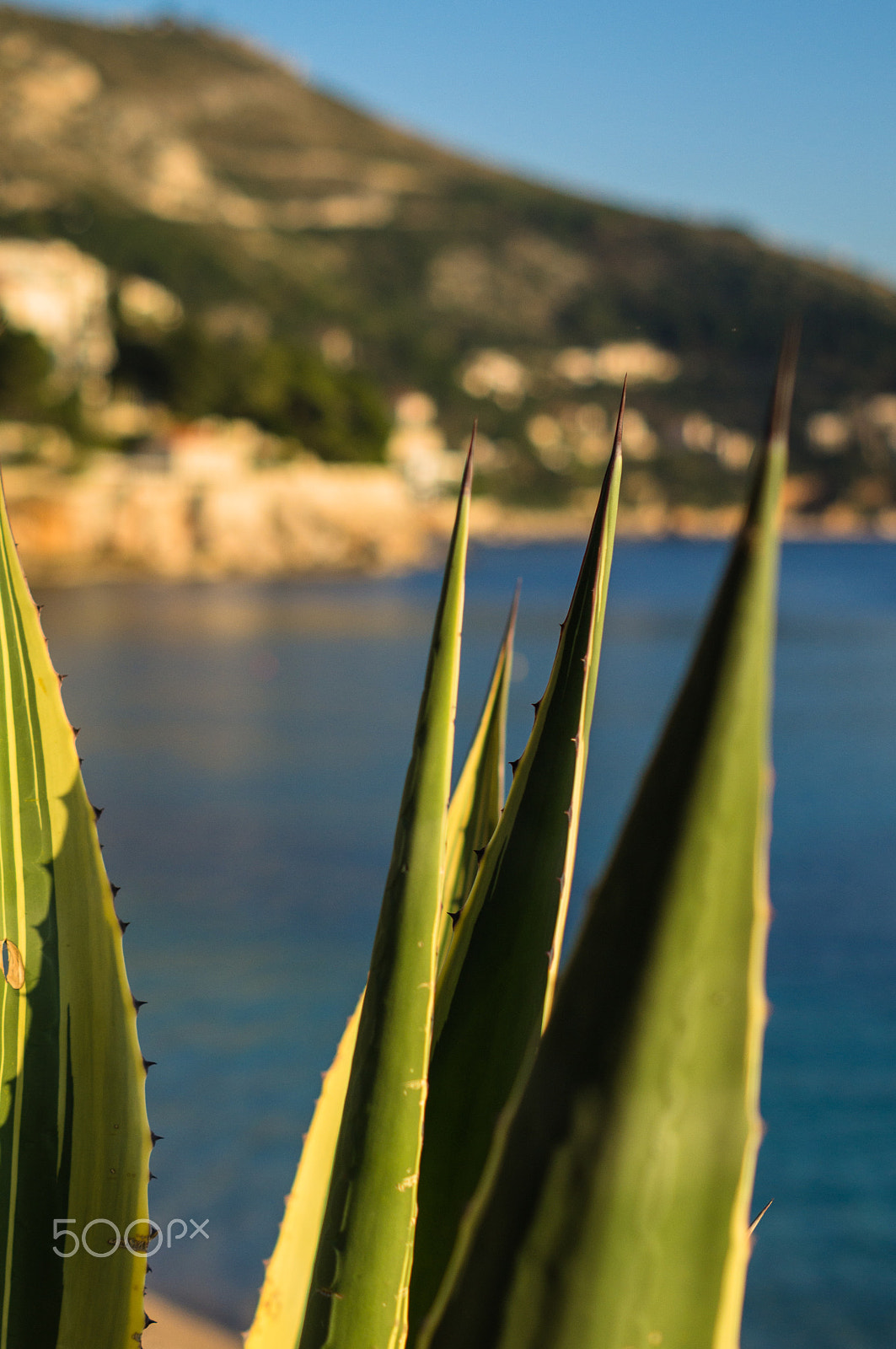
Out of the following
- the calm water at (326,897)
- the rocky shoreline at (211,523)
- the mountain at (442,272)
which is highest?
the mountain at (442,272)

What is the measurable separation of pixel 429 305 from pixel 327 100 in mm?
45779

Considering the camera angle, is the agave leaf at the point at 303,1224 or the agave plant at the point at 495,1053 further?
the agave leaf at the point at 303,1224

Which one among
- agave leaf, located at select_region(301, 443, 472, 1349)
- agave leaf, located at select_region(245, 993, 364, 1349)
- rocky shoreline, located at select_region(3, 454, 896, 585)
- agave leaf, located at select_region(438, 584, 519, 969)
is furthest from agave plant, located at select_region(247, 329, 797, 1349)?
rocky shoreline, located at select_region(3, 454, 896, 585)

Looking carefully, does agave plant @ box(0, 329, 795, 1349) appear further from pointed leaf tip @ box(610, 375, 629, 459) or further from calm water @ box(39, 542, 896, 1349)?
calm water @ box(39, 542, 896, 1349)

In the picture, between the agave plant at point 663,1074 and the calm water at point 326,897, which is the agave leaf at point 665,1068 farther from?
the calm water at point 326,897

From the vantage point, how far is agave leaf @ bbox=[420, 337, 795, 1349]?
44 centimetres

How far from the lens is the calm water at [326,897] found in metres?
3.76

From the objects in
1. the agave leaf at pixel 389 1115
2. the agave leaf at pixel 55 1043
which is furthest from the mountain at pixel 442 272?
the agave leaf at pixel 389 1115

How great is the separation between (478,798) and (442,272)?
75053 millimetres

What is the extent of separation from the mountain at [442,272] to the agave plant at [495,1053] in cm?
3953

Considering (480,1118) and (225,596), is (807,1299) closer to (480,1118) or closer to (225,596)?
(480,1118)

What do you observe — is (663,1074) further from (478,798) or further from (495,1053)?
(478,798)

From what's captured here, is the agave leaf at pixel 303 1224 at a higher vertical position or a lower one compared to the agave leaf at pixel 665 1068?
lower

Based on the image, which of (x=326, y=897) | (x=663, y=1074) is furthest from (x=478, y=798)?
(x=326, y=897)
